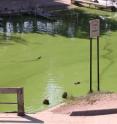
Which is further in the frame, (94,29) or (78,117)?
(94,29)

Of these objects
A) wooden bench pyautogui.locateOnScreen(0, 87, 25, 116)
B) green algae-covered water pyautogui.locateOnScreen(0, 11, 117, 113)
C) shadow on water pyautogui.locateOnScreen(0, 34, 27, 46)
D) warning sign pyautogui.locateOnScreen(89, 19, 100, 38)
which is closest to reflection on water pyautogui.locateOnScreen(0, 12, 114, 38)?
green algae-covered water pyautogui.locateOnScreen(0, 11, 117, 113)

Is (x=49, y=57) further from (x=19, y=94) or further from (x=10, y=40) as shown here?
(x=19, y=94)

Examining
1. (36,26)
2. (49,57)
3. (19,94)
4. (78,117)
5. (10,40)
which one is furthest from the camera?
(36,26)

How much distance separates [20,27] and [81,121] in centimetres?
2336

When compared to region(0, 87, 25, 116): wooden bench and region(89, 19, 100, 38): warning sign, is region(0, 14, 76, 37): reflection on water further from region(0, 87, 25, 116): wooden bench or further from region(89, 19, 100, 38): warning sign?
region(0, 87, 25, 116): wooden bench

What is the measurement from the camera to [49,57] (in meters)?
23.0

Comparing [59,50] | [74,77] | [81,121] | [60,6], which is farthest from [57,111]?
[60,6]

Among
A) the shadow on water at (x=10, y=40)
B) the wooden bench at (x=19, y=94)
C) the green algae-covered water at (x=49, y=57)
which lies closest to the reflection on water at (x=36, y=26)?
the green algae-covered water at (x=49, y=57)

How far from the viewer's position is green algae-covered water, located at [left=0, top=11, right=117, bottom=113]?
16828 millimetres

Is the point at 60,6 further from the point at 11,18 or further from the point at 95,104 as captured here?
the point at 95,104

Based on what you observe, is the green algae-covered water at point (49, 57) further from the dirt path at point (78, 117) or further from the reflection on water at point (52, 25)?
the dirt path at point (78, 117)

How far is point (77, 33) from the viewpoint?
99.0 feet

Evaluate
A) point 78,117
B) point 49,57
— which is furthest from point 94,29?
point 49,57

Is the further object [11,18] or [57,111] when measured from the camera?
[11,18]
